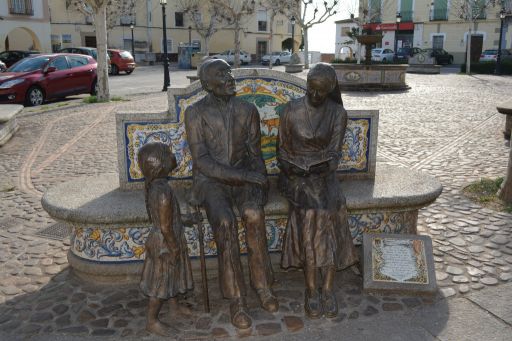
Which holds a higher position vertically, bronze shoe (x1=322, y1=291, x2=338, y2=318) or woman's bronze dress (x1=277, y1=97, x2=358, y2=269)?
woman's bronze dress (x1=277, y1=97, x2=358, y2=269)

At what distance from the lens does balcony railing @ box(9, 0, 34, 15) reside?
31.4 m

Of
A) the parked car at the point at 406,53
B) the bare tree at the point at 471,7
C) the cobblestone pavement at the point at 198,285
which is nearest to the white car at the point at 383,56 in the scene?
the parked car at the point at 406,53

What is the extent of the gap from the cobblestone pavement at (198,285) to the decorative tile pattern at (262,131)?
1.07 meters

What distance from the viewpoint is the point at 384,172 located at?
523 centimetres

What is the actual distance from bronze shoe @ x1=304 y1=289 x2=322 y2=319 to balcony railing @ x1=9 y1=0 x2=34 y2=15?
33.2 m

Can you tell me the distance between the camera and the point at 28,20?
3228 centimetres

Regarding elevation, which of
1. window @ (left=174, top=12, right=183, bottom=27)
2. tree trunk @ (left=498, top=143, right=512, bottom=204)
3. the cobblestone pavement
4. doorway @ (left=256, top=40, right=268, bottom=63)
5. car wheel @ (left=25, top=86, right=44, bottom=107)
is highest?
window @ (left=174, top=12, right=183, bottom=27)

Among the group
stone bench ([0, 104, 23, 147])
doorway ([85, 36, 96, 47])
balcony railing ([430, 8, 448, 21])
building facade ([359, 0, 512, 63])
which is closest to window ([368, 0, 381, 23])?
building facade ([359, 0, 512, 63])

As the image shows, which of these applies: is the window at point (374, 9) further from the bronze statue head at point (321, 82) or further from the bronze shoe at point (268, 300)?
the bronze shoe at point (268, 300)

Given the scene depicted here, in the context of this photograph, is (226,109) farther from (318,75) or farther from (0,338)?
(0,338)

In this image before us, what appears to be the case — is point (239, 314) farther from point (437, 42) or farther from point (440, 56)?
Answer: point (437, 42)

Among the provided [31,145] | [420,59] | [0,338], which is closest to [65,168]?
[31,145]

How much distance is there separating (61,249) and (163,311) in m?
1.67

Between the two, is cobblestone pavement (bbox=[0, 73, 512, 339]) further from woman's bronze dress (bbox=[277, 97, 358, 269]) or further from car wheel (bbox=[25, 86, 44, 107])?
car wheel (bbox=[25, 86, 44, 107])
